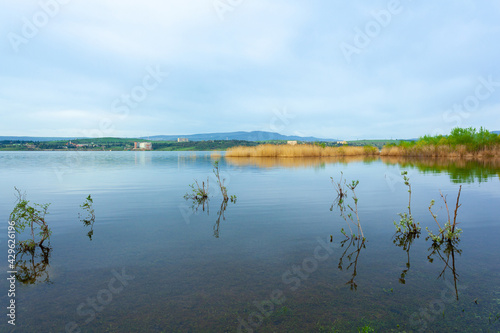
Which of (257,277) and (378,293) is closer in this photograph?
(378,293)

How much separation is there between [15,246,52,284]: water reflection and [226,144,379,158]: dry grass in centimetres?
5238

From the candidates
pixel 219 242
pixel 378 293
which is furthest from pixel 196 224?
pixel 378 293

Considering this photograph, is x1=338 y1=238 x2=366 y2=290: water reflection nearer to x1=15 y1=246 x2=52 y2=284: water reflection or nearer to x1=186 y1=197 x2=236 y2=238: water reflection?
x1=186 y1=197 x2=236 y2=238: water reflection

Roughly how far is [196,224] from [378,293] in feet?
23.0

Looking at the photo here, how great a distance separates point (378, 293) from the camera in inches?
228

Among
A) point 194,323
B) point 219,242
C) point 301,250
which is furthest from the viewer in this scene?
point 219,242

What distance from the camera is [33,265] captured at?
736 centimetres

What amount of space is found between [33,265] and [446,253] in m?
10.7

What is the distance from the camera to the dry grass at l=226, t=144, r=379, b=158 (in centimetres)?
5894

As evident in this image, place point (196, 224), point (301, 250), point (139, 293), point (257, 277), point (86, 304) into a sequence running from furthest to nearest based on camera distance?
1. point (196, 224)
2. point (301, 250)
3. point (257, 277)
4. point (139, 293)
5. point (86, 304)

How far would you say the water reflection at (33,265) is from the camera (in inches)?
258

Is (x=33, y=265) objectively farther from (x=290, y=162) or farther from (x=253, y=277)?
(x=290, y=162)

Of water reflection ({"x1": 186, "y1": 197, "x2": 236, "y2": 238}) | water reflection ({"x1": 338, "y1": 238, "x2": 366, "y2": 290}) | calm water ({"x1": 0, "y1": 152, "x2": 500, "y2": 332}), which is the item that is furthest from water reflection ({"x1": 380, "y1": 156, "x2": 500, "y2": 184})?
water reflection ({"x1": 186, "y1": 197, "x2": 236, "y2": 238})

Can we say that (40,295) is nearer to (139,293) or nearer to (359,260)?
(139,293)
